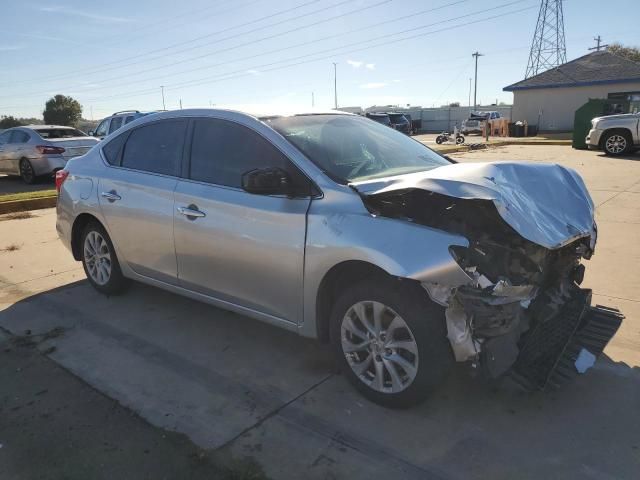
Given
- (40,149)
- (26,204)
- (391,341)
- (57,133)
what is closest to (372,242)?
(391,341)

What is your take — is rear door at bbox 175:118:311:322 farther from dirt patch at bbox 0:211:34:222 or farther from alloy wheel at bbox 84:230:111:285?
dirt patch at bbox 0:211:34:222

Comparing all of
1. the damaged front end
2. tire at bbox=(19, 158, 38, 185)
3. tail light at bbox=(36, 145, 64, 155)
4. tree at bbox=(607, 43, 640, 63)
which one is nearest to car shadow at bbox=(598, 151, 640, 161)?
the damaged front end

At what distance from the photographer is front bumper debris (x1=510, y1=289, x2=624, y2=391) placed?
2922 millimetres

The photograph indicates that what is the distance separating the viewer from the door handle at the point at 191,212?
384 centimetres

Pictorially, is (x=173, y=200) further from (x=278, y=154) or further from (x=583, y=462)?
(x=583, y=462)

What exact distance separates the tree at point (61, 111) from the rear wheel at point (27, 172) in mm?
66075

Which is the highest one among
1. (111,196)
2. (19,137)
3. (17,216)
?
(19,137)

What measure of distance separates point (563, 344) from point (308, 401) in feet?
5.13


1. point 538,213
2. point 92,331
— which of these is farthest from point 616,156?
point 92,331

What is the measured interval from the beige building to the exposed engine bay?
32180mm

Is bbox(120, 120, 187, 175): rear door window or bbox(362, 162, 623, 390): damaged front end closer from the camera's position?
bbox(362, 162, 623, 390): damaged front end

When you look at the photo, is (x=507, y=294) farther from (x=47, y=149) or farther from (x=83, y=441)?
(x=47, y=149)

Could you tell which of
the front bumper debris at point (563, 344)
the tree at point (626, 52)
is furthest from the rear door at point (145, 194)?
the tree at point (626, 52)

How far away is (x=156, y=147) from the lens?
4.43 metres
